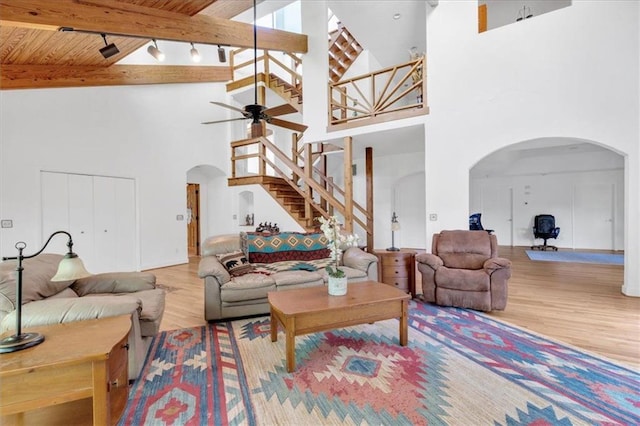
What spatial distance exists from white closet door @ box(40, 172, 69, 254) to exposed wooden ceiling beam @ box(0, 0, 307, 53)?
2.60 m

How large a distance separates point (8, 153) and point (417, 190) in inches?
339

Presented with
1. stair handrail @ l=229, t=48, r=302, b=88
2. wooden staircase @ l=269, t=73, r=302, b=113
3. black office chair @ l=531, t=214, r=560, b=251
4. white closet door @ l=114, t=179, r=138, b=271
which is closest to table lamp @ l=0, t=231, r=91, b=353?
white closet door @ l=114, t=179, r=138, b=271

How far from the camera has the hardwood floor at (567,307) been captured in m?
2.67

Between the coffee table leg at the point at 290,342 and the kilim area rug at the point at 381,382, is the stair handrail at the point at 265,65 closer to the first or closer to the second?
the kilim area rug at the point at 381,382

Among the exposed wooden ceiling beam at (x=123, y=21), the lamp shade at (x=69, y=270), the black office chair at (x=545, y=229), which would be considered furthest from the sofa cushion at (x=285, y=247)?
the black office chair at (x=545, y=229)

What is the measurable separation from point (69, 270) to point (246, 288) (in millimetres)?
1805

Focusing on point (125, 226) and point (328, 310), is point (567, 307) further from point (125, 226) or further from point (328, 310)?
point (125, 226)

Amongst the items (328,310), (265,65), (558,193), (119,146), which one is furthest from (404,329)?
(558,193)

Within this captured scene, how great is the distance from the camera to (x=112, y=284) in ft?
8.91

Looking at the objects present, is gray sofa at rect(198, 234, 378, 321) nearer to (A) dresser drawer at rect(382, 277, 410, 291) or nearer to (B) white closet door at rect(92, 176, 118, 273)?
(A) dresser drawer at rect(382, 277, 410, 291)

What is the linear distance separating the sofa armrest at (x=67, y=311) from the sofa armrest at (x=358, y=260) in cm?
245

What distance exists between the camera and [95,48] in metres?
4.39

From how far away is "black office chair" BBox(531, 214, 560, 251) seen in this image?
7754mm

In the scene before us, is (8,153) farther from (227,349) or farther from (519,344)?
(519,344)
